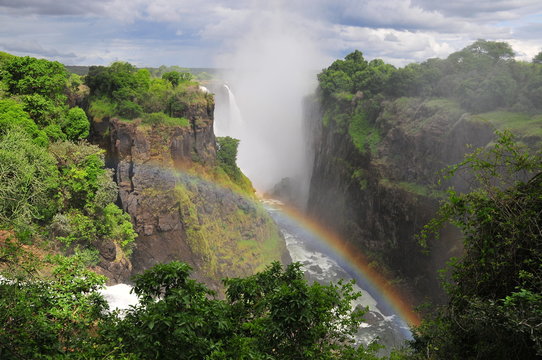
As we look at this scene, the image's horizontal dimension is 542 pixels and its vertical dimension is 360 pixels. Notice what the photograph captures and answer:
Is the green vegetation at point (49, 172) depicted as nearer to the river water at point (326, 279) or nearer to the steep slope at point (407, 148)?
the river water at point (326, 279)

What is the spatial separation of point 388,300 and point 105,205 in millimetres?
29868

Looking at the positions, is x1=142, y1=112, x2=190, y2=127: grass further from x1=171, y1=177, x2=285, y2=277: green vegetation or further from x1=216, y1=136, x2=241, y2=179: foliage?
x1=216, y1=136, x2=241, y2=179: foliage

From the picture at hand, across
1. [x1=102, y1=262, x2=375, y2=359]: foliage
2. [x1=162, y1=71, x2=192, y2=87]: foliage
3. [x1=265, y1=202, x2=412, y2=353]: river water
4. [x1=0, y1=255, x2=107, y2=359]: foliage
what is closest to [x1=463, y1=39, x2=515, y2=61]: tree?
[x1=265, y1=202, x2=412, y2=353]: river water

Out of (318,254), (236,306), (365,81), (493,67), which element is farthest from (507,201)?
(365,81)

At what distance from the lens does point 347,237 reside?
2041 inches

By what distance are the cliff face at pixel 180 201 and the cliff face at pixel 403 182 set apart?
43.9 feet

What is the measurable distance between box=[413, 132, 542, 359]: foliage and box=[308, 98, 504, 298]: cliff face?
25.5 m

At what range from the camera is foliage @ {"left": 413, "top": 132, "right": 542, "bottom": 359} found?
855 cm

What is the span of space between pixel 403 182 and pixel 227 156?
20.5 metres

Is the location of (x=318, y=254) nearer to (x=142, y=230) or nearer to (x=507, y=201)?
(x=142, y=230)

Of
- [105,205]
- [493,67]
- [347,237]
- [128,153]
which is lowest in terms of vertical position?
[347,237]

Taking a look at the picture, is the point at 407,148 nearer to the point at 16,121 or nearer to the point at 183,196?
the point at 183,196

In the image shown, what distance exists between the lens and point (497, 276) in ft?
33.3

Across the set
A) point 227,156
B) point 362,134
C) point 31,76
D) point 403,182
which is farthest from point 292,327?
point 362,134
